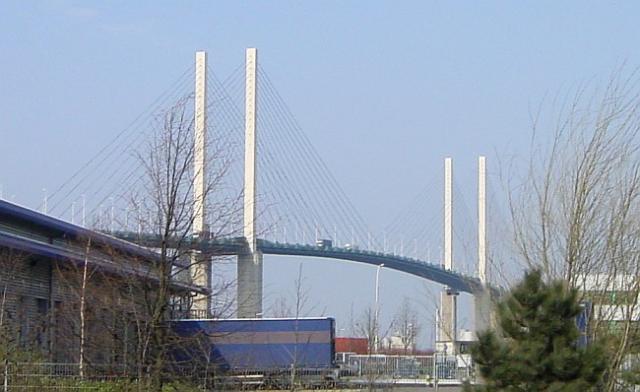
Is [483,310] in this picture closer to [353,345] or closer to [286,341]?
[286,341]

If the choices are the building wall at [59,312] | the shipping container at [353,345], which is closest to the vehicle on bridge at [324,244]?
the shipping container at [353,345]

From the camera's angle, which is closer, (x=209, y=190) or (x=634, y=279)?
(x=634, y=279)

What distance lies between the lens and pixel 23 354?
22.3m

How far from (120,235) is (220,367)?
4.28 meters

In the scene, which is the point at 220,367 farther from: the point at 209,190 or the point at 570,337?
the point at 570,337

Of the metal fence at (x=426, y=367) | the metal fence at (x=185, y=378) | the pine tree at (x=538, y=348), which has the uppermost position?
the pine tree at (x=538, y=348)

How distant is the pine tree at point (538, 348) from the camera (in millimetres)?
14336

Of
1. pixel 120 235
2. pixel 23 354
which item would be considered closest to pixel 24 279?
pixel 120 235

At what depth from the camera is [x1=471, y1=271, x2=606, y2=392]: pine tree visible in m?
14.3

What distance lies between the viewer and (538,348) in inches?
571

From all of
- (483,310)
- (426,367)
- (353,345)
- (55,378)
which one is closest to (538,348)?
(483,310)

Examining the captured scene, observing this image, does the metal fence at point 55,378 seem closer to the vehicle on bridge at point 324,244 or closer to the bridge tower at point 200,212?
the bridge tower at point 200,212

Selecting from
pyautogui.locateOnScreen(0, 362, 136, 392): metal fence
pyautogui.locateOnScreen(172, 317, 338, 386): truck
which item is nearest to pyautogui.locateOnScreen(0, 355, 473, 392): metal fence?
pyautogui.locateOnScreen(0, 362, 136, 392): metal fence

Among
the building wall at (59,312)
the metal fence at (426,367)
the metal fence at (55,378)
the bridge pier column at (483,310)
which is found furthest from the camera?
the metal fence at (426,367)
